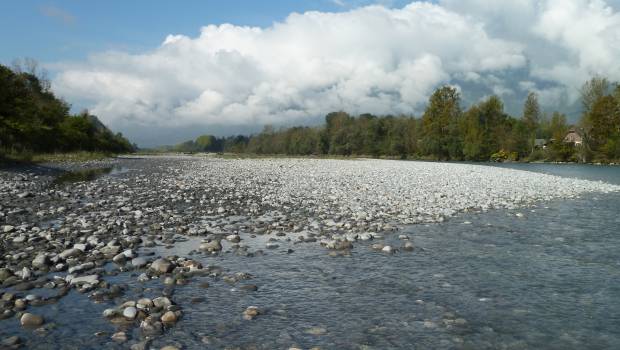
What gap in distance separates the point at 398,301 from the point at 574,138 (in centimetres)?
10682

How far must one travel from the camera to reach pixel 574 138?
95.7 metres

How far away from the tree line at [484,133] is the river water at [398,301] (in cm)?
8758

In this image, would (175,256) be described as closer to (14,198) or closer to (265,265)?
(265,265)

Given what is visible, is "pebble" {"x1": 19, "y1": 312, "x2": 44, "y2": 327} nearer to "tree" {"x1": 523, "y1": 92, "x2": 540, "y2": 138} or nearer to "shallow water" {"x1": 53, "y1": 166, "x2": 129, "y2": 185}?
"shallow water" {"x1": 53, "y1": 166, "x2": 129, "y2": 185}

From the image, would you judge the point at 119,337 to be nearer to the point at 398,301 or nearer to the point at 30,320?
the point at 30,320

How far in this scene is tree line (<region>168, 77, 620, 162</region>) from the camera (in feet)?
275

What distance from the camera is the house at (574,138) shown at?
289 feet

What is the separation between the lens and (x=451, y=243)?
35.4ft

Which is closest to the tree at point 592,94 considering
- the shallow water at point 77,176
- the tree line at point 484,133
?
the tree line at point 484,133

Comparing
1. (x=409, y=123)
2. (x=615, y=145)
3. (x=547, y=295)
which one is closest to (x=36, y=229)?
(x=547, y=295)

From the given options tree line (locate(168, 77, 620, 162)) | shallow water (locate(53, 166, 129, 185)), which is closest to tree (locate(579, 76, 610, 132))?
tree line (locate(168, 77, 620, 162))

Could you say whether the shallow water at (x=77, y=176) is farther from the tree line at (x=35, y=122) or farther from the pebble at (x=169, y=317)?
the pebble at (x=169, y=317)

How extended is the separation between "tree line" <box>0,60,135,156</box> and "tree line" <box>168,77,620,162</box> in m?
73.2

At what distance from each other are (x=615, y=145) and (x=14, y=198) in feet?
305
